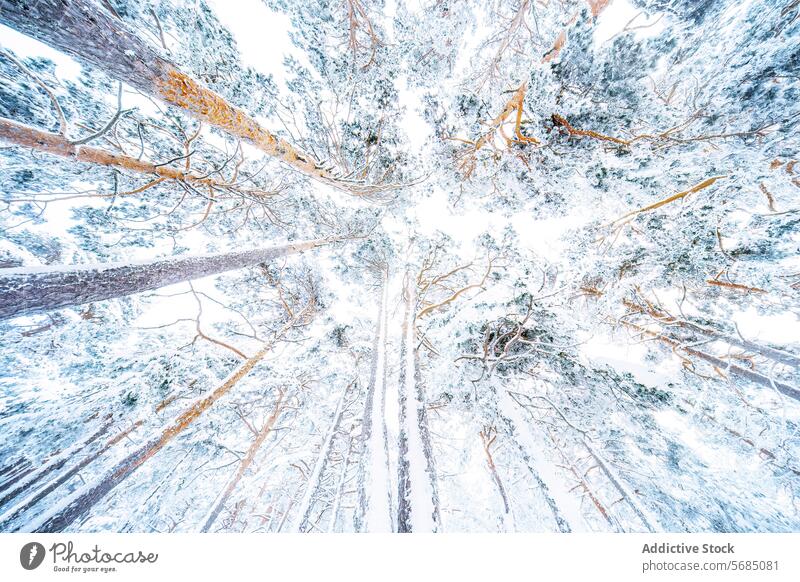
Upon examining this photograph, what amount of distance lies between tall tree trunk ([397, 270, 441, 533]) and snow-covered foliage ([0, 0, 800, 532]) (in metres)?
0.03

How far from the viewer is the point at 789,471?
453cm

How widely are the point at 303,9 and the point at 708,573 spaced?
813 cm

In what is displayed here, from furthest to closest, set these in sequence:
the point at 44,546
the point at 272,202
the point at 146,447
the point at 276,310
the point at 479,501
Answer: the point at 479,501 → the point at 276,310 → the point at 272,202 → the point at 146,447 → the point at 44,546

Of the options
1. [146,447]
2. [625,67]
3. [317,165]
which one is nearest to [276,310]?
[146,447]

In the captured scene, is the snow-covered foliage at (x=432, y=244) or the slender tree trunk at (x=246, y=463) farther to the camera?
the slender tree trunk at (x=246, y=463)

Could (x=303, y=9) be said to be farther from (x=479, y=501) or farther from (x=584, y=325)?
(x=479, y=501)

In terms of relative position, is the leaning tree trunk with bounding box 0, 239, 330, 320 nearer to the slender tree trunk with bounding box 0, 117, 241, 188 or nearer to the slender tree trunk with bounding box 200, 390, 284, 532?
the slender tree trunk with bounding box 0, 117, 241, 188

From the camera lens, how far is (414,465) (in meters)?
2.70

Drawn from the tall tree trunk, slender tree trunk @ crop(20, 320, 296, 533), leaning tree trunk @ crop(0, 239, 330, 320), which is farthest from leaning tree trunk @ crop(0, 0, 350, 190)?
slender tree trunk @ crop(20, 320, 296, 533)

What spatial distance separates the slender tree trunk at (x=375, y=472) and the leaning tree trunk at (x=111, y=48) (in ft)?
14.2

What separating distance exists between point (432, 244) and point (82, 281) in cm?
603

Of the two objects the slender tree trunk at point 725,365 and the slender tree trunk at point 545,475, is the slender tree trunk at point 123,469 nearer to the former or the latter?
the slender tree trunk at point 545,475

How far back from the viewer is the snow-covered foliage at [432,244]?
265 cm

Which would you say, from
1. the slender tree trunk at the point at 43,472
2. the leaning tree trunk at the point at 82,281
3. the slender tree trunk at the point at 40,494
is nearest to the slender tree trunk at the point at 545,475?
the leaning tree trunk at the point at 82,281
